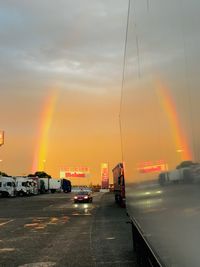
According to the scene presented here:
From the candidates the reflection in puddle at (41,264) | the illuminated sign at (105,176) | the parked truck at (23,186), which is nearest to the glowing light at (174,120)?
the reflection in puddle at (41,264)

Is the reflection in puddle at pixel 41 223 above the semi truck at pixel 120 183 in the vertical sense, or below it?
below

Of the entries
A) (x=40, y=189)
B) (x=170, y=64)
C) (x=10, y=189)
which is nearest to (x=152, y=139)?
(x=170, y=64)

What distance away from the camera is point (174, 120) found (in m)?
3.38

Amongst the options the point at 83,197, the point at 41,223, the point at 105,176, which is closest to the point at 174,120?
the point at 41,223

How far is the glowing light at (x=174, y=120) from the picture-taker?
3035 mm

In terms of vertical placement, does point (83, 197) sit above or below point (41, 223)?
above

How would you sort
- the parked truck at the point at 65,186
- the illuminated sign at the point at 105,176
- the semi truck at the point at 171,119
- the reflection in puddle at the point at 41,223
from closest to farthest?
the semi truck at the point at 171,119 → the reflection in puddle at the point at 41,223 → the illuminated sign at the point at 105,176 → the parked truck at the point at 65,186

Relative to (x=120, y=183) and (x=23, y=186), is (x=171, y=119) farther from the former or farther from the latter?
(x=23, y=186)

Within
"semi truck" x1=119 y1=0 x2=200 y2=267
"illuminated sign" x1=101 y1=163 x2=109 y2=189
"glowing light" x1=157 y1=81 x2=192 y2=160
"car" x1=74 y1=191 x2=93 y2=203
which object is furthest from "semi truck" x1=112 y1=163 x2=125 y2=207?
"illuminated sign" x1=101 y1=163 x2=109 y2=189

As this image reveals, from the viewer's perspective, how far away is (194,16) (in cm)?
256

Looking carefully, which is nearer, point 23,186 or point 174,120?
point 174,120

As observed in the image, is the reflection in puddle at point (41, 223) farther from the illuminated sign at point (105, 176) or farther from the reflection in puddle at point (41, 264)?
the illuminated sign at point (105, 176)

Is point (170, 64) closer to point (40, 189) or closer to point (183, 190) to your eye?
point (183, 190)

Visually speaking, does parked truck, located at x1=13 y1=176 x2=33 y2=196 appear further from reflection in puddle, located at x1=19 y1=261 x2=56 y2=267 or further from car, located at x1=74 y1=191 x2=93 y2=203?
reflection in puddle, located at x1=19 y1=261 x2=56 y2=267
